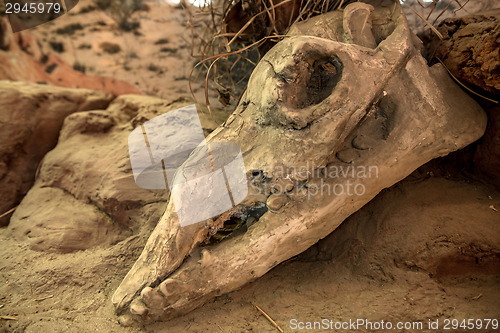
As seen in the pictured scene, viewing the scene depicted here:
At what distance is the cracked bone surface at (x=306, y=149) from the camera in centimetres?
136

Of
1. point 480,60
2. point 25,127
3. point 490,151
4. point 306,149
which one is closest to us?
point 306,149

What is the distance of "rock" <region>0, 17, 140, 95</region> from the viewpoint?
8.61ft

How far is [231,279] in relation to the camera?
136 centimetres

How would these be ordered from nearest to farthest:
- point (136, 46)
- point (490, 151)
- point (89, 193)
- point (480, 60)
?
point (480, 60) < point (490, 151) < point (89, 193) < point (136, 46)

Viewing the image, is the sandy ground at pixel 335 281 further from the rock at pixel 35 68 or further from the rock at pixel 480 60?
the rock at pixel 35 68

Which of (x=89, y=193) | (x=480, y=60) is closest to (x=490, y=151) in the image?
(x=480, y=60)

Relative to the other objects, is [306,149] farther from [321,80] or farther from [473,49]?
[473,49]

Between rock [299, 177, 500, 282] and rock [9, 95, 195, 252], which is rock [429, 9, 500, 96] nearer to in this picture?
rock [299, 177, 500, 282]

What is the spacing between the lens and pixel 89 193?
6.68ft

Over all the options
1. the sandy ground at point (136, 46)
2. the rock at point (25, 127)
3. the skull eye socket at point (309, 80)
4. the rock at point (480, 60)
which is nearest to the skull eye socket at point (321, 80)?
the skull eye socket at point (309, 80)

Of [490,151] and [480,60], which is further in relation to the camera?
[490,151]

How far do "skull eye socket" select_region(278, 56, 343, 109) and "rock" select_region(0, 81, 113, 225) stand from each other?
1909mm

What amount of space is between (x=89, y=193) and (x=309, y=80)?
150 centimetres

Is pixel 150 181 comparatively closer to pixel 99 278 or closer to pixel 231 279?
pixel 99 278
